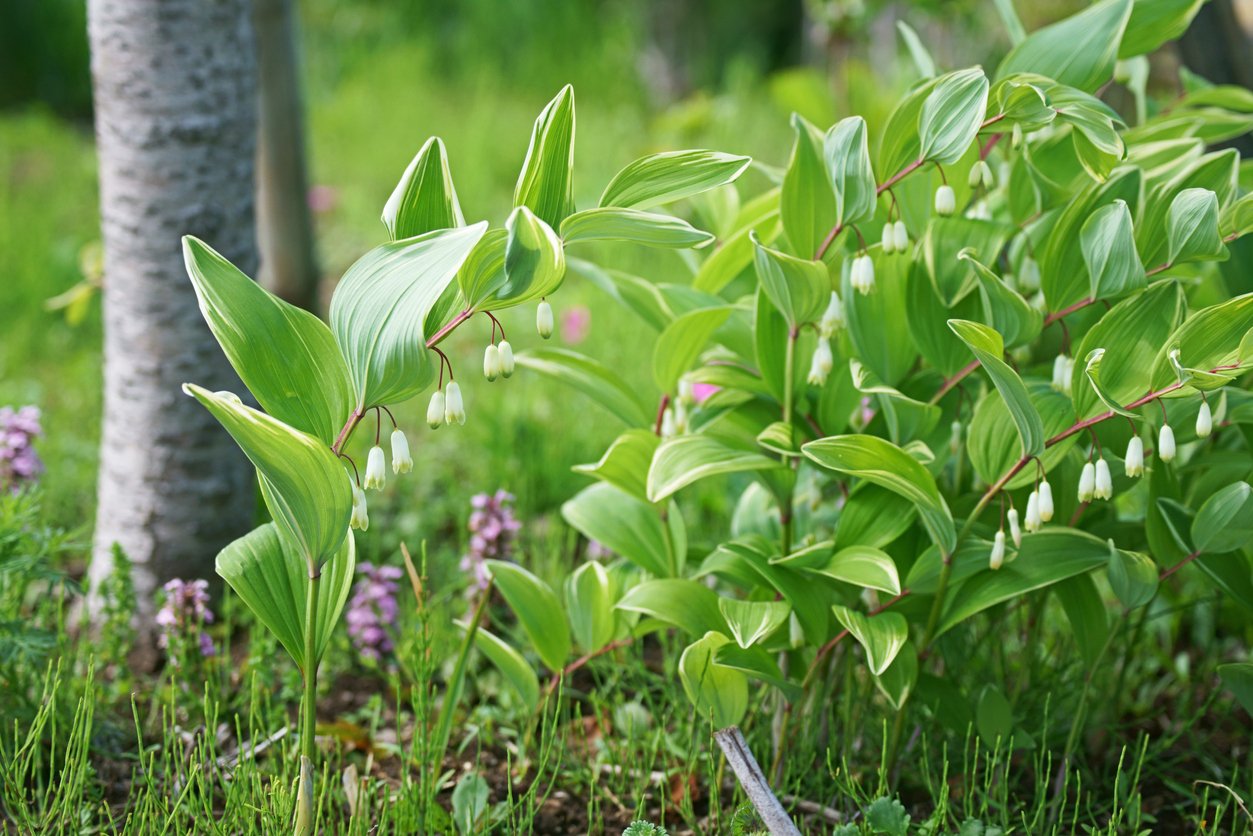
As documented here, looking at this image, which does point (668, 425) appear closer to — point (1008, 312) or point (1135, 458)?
point (1008, 312)

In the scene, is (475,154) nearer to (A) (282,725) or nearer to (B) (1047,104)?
(A) (282,725)

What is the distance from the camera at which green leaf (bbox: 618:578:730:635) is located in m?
1.57

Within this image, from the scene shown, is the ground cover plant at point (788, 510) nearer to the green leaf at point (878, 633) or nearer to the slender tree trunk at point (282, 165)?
the green leaf at point (878, 633)

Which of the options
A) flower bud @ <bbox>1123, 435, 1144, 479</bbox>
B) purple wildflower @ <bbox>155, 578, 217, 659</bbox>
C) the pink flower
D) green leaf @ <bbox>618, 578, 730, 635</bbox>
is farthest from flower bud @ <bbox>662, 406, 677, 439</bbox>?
the pink flower

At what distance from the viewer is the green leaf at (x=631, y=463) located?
1630mm

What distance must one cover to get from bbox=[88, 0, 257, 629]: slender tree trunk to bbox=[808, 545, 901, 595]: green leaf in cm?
120

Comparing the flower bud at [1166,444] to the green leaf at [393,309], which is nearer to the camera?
the green leaf at [393,309]

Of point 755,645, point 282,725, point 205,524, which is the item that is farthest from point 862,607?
point 205,524

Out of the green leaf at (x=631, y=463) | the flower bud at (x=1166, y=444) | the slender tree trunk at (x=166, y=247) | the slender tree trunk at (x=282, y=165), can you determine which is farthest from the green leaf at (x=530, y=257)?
the slender tree trunk at (x=282, y=165)

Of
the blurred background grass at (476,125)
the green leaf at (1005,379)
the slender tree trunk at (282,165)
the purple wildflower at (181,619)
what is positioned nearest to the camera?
the green leaf at (1005,379)

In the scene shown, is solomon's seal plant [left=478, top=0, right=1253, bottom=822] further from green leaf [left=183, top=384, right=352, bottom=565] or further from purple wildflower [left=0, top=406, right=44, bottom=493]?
purple wildflower [left=0, top=406, right=44, bottom=493]

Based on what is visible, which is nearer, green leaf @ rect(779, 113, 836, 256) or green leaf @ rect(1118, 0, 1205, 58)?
green leaf @ rect(779, 113, 836, 256)

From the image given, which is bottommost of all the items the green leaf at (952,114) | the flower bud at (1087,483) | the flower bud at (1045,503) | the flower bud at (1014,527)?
the flower bud at (1014,527)

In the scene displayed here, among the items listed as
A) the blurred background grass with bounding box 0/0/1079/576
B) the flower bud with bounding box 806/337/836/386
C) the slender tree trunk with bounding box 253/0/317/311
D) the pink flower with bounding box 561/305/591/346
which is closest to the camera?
the flower bud with bounding box 806/337/836/386
